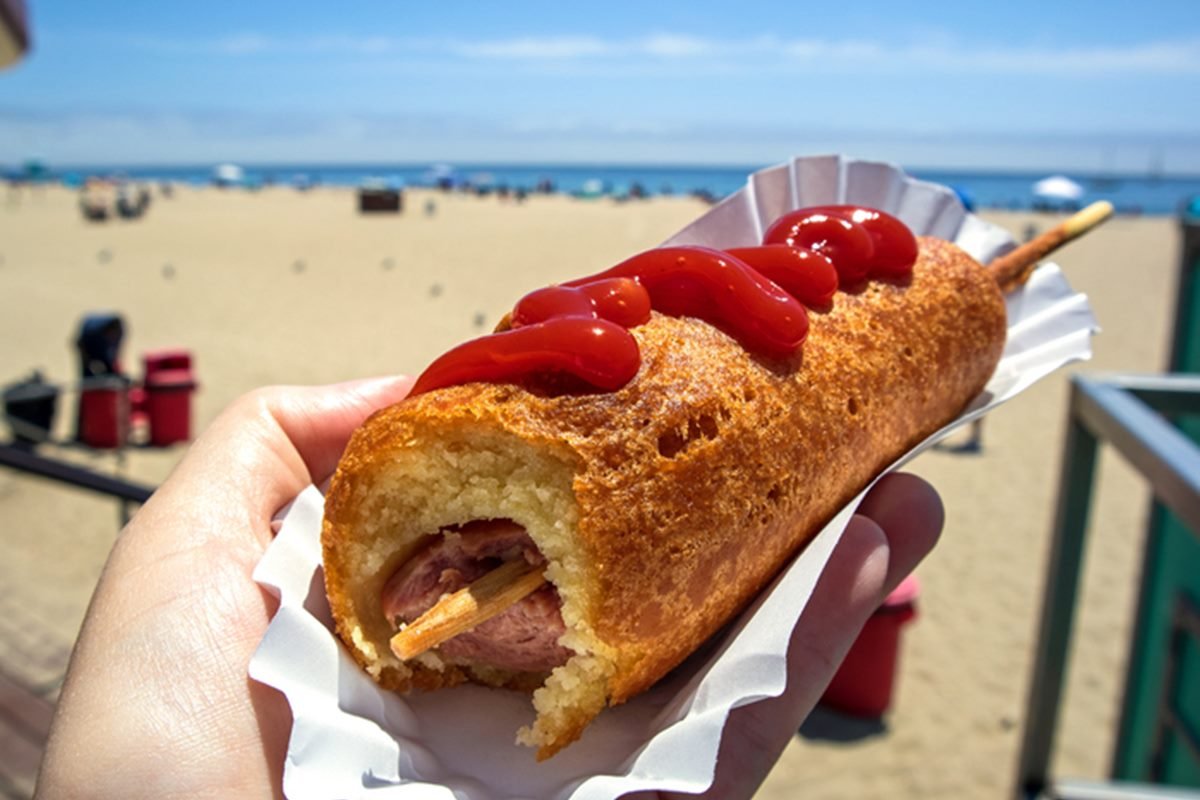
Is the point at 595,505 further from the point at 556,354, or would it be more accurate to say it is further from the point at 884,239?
the point at 884,239

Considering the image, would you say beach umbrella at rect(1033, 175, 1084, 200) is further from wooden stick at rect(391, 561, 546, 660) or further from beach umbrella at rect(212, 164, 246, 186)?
beach umbrella at rect(212, 164, 246, 186)

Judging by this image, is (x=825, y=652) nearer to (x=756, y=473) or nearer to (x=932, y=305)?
(x=756, y=473)

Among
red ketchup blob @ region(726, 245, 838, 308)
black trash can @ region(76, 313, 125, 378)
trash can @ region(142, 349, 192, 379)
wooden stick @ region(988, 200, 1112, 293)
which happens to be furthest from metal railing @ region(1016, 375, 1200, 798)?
black trash can @ region(76, 313, 125, 378)

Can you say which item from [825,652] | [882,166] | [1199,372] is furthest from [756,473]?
[1199,372]

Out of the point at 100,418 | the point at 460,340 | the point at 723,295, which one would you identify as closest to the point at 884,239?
the point at 723,295

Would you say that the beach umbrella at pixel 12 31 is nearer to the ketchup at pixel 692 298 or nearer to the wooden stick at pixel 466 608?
the ketchup at pixel 692 298

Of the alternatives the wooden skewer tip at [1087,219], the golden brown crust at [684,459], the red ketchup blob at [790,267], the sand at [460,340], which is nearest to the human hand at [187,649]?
the golden brown crust at [684,459]

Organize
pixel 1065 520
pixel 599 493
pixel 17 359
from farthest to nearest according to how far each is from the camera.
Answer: pixel 17 359 → pixel 1065 520 → pixel 599 493
